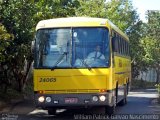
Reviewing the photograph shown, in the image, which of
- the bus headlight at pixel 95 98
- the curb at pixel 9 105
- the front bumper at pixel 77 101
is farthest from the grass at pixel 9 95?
the bus headlight at pixel 95 98

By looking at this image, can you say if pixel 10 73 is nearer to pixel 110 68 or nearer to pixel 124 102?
pixel 124 102

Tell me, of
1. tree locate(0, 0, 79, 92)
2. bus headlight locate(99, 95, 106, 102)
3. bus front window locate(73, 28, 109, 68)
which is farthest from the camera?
tree locate(0, 0, 79, 92)

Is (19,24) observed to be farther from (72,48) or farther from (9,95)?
(72,48)

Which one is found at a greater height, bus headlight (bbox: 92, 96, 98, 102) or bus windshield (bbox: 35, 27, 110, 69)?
bus windshield (bbox: 35, 27, 110, 69)

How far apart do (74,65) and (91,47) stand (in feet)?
2.70

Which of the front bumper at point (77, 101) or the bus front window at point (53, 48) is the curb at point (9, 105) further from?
the bus front window at point (53, 48)

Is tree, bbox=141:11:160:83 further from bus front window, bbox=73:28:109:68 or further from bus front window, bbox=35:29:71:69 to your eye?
bus front window, bbox=35:29:71:69

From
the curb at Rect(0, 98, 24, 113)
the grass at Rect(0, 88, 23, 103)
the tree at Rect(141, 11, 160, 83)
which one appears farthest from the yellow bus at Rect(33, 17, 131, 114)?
the tree at Rect(141, 11, 160, 83)

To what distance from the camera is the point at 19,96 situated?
25469 mm

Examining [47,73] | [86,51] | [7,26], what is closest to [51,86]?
[47,73]

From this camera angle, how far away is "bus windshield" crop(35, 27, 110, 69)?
52.7 feet

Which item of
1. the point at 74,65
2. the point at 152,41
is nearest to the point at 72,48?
the point at 74,65

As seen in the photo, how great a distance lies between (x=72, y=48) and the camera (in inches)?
637

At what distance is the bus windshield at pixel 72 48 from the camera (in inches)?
633
